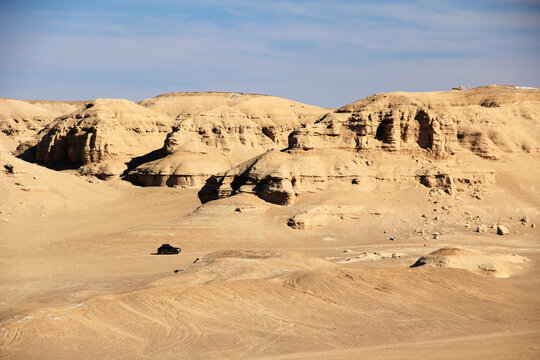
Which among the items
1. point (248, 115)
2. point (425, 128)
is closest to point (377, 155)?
point (425, 128)

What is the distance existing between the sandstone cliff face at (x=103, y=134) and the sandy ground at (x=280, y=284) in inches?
955

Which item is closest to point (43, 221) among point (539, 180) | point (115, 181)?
point (115, 181)

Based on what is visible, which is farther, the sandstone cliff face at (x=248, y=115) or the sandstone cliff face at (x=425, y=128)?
the sandstone cliff face at (x=248, y=115)

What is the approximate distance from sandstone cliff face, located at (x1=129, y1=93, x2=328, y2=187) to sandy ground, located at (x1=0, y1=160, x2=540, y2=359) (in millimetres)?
16656

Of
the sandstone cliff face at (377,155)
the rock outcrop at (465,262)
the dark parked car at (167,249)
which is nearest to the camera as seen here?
the rock outcrop at (465,262)

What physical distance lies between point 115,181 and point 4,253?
100 feet

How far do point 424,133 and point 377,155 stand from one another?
423 centimetres

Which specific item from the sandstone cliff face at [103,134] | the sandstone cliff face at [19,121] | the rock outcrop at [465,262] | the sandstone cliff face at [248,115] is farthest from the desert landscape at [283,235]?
the sandstone cliff face at [19,121]

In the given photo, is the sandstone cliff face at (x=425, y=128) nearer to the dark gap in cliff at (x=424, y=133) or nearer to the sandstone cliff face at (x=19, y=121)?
the dark gap in cliff at (x=424, y=133)

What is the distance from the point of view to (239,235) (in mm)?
41500

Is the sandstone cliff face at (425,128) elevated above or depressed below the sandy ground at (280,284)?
above

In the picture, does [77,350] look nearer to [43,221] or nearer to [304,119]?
[43,221]

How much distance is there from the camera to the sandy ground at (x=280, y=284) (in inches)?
787

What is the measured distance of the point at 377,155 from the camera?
48.1 meters
